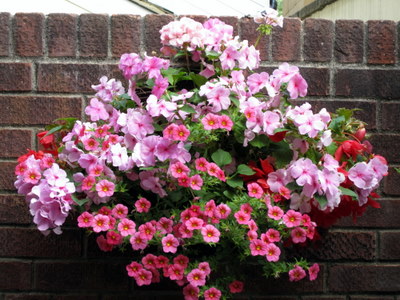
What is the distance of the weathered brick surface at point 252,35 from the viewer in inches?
70.2

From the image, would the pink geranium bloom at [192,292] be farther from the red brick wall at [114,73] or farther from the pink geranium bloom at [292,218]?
the red brick wall at [114,73]

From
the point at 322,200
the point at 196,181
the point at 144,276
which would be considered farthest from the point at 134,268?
the point at 322,200

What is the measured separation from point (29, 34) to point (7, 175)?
428 mm

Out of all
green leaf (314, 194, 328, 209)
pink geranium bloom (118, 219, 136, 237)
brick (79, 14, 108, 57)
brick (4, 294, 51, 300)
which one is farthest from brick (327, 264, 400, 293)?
brick (79, 14, 108, 57)

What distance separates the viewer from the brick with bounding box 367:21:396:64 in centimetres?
180

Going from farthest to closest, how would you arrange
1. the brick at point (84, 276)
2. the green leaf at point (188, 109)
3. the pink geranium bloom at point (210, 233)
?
1. the brick at point (84, 276)
2. the green leaf at point (188, 109)
3. the pink geranium bloom at point (210, 233)

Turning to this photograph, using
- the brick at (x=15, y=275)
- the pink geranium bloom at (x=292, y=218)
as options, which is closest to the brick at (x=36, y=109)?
the brick at (x=15, y=275)

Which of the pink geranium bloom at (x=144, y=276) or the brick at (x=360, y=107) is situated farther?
the brick at (x=360, y=107)

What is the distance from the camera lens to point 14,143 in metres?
1.76

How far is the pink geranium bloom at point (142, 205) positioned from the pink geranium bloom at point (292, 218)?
31 cm

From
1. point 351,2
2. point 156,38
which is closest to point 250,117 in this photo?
point 156,38

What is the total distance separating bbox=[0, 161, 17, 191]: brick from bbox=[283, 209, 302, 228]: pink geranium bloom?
871 millimetres

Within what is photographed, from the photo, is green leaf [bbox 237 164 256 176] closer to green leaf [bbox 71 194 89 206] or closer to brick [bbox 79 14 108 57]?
green leaf [bbox 71 194 89 206]

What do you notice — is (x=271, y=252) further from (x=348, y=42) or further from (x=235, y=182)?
(x=348, y=42)
